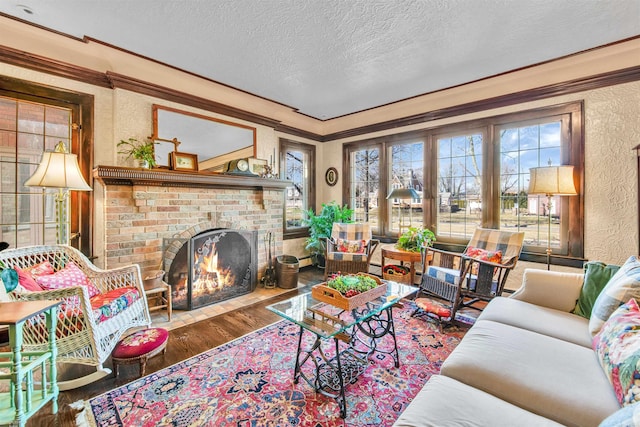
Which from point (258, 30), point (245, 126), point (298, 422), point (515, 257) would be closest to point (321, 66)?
point (258, 30)

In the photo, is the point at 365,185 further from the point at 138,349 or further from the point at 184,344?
the point at 138,349

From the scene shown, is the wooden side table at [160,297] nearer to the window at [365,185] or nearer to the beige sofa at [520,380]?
the beige sofa at [520,380]

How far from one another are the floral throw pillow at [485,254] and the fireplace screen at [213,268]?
2704mm

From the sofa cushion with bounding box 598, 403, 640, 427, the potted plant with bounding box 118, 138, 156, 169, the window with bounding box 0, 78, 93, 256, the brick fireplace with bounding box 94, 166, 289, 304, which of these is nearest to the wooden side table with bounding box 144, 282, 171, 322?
the brick fireplace with bounding box 94, 166, 289, 304

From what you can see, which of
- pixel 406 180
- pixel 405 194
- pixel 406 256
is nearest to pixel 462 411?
pixel 406 256

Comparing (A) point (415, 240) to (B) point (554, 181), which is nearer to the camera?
(B) point (554, 181)

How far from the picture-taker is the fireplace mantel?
2666 mm

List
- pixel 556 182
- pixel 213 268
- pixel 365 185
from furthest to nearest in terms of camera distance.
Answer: pixel 365 185 → pixel 213 268 → pixel 556 182

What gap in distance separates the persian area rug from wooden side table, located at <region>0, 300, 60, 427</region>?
250mm

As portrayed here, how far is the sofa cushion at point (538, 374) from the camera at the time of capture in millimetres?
1057

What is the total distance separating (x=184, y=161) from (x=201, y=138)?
399 mm

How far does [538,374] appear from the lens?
1237 mm

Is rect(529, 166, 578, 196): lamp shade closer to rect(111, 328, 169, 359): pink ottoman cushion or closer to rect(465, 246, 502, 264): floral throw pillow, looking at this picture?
rect(465, 246, 502, 264): floral throw pillow

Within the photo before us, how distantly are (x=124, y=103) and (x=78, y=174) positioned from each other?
1034mm
